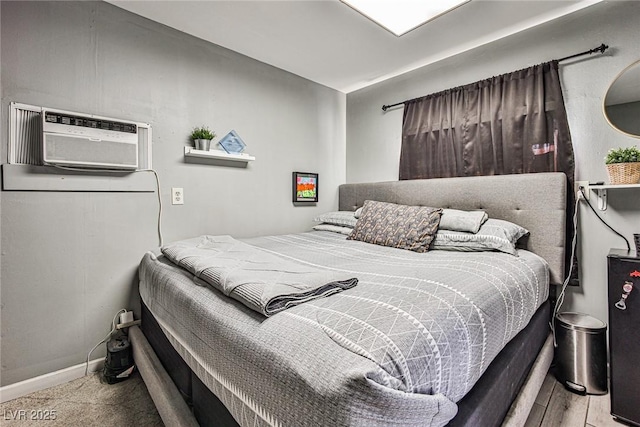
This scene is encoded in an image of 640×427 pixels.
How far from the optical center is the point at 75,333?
1.81 meters

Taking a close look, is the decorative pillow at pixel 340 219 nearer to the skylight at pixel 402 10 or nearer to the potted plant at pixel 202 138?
the potted plant at pixel 202 138

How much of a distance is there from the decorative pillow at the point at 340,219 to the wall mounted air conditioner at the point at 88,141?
5.45 feet

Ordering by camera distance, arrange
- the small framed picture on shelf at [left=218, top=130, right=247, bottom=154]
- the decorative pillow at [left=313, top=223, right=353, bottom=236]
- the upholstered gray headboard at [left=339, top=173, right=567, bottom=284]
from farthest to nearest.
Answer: the decorative pillow at [left=313, top=223, right=353, bottom=236]
the small framed picture on shelf at [left=218, top=130, right=247, bottom=154]
the upholstered gray headboard at [left=339, top=173, right=567, bottom=284]

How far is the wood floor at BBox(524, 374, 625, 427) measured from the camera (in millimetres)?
1402

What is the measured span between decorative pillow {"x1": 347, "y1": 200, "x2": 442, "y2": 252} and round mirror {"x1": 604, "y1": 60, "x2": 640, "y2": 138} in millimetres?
1176

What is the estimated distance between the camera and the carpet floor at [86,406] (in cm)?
141

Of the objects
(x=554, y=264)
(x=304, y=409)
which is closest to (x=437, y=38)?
(x=554, y=264)

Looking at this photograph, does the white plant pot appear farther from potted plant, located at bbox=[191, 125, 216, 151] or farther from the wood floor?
the wood floor

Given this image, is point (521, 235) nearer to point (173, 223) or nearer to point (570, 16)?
point (570, 16)

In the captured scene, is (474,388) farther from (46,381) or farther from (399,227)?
(46,381)

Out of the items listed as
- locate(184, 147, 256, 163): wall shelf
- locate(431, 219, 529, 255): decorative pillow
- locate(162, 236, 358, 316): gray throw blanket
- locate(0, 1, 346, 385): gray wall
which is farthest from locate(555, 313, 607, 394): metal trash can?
locate(184, 147, 256, 163): wall shelf

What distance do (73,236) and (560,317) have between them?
304cm

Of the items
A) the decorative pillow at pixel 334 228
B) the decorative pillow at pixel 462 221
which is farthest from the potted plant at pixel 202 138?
the decorative pillow at pixel 462 221

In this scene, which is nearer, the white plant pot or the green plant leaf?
the green plant leaf
